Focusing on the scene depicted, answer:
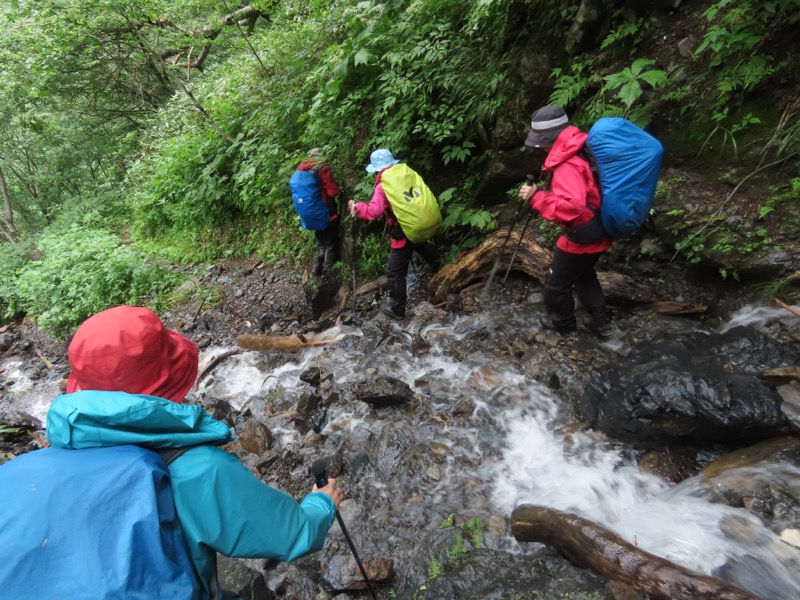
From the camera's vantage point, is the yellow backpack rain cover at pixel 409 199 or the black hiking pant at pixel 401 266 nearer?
the yellow backpack rain cover at pixel 409 199

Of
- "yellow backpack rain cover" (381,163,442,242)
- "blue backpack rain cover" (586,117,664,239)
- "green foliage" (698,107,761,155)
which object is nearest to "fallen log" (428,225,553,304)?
"yellow backpack rain cover" (381,163,442,242)

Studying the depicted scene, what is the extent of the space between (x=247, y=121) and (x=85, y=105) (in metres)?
10.3

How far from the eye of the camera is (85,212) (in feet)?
49.4

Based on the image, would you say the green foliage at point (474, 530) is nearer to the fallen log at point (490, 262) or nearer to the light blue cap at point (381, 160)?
the fallen log at point (490, 262)

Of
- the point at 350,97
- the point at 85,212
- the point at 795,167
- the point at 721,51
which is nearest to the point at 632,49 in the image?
the point at 721,51

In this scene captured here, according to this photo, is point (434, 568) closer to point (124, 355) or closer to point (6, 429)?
point (124, 355)

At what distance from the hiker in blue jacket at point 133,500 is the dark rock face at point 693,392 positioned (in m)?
3.12

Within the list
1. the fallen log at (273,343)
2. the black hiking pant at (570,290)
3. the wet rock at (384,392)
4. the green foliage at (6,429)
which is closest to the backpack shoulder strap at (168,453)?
the wet rock at (384,392)

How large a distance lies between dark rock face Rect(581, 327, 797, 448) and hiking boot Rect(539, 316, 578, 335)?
88 centimetres

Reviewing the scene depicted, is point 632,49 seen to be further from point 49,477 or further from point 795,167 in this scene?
point 49,477

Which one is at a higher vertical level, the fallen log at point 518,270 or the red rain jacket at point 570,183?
the red rain jacket at point 570,183

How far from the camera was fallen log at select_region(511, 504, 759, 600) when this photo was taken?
7.16 ft

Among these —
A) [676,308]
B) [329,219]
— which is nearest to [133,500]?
[676,308]

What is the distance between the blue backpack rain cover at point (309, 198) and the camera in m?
6.92
